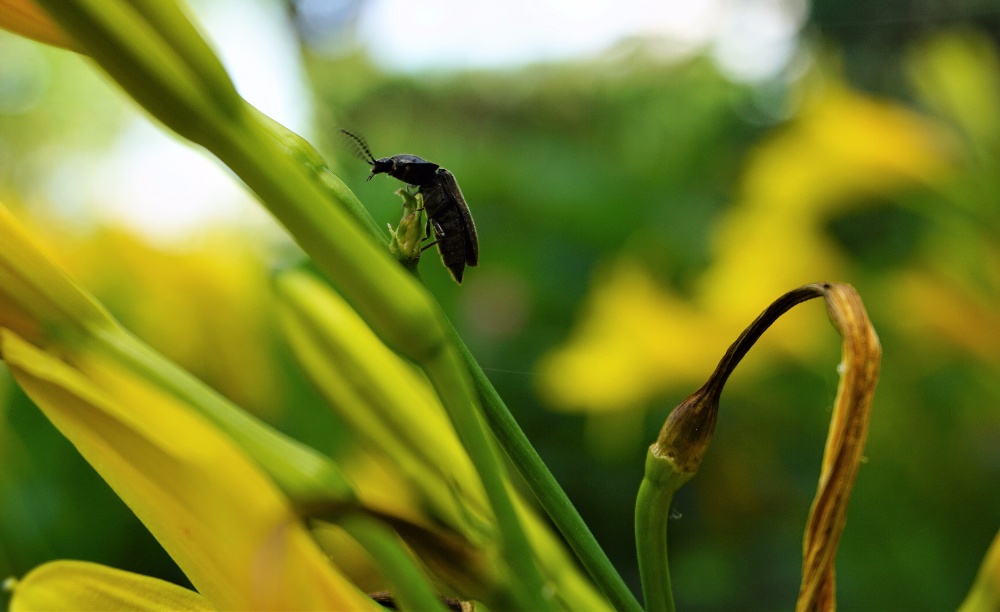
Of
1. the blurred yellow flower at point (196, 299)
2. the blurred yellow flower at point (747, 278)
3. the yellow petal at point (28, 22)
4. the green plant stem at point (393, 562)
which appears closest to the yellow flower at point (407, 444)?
the green plant stem at point (393, 562)

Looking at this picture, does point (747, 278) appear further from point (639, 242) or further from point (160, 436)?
point (160, 436)

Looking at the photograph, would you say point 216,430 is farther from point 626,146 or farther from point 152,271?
point 626,146

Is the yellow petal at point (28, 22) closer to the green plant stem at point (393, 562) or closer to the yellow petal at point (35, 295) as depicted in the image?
the yellow petal at point (35, 295)

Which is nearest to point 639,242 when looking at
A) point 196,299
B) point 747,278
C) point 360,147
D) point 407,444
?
point 747,278

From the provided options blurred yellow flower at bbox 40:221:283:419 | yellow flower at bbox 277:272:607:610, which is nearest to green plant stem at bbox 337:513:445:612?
yellow flower at bbox 277:272:607:610

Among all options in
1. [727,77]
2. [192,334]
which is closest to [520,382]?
[192,334]

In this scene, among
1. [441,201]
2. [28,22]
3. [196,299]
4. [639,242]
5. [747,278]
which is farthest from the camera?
[639,242]

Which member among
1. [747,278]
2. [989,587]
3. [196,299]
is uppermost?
[196,299]
